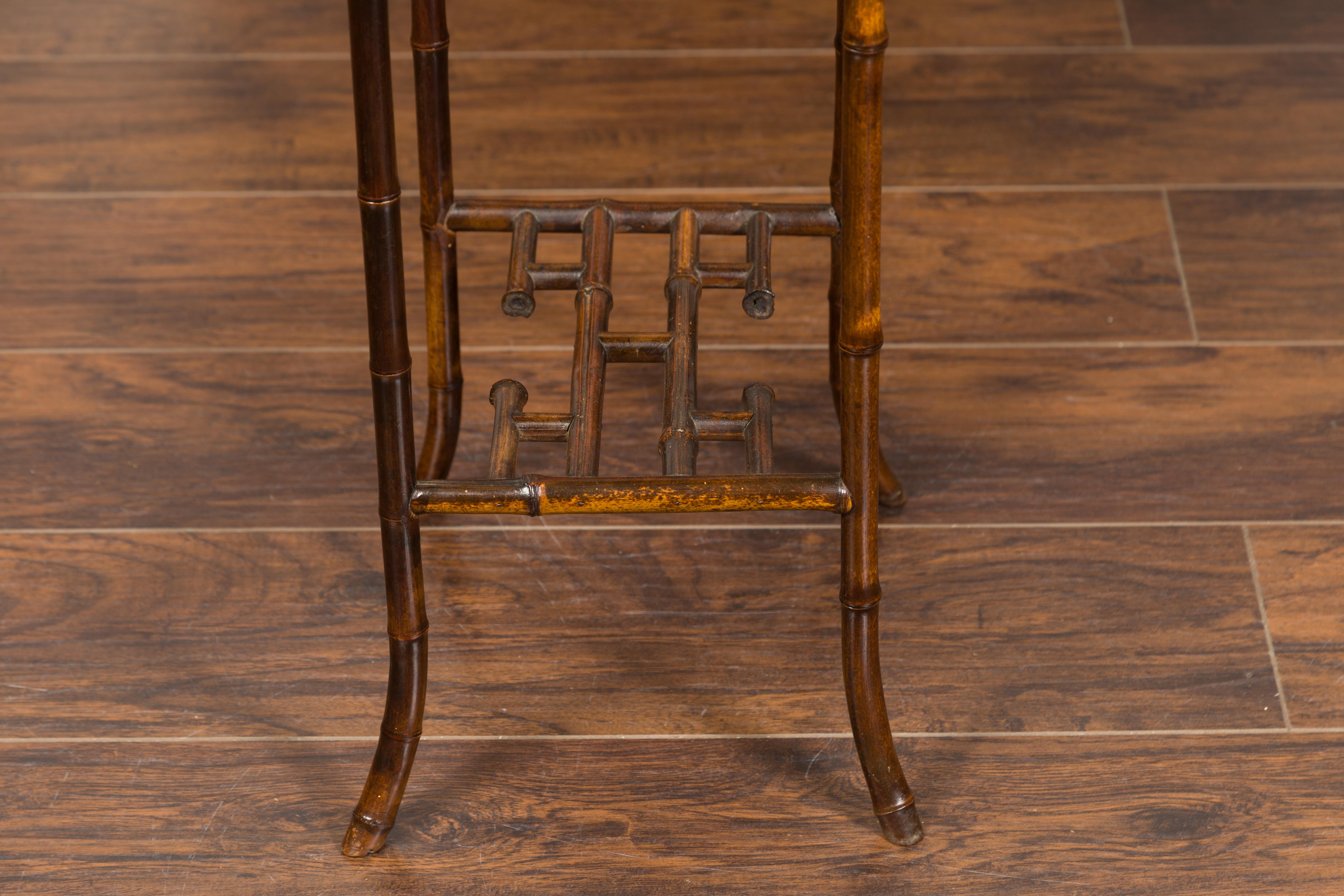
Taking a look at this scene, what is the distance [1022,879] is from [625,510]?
0.38m

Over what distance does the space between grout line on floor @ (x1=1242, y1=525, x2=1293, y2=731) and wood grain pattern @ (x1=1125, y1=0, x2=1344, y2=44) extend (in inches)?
32.6

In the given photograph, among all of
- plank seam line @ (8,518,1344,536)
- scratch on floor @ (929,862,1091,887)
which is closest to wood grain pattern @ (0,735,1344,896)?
scratch on floor @ (929,862,1091,887)

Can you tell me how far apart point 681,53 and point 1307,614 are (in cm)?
101

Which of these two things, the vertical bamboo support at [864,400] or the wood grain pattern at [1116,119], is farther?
the wood grain pattern at [1116,119]

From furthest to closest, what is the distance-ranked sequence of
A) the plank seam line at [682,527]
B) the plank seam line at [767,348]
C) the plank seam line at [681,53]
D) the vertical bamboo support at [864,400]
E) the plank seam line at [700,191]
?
the plank seam line at [681,53] → the plank seam line at [700,191] → the plank seam line at [767,348] → the plank seam line at [682,527] → the vertical bamboo support at [864,400]

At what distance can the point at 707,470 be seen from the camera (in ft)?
4.45

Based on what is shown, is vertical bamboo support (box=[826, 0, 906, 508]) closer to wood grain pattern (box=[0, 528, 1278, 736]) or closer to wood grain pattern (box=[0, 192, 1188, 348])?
wood grain pattern (box=[0, 528, 1278, 736])

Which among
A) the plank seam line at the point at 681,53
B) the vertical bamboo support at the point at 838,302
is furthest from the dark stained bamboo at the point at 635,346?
the plank seam line at the point at 681,53

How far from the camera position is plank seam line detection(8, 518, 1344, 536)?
1.29m

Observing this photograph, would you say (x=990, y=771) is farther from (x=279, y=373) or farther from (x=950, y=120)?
(x=950, y=120)

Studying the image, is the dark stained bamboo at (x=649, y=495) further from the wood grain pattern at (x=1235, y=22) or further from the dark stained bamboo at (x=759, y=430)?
the wood grain pattern at (x=1235, y=22)

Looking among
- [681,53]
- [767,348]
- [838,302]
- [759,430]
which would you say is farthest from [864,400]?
[681,53]

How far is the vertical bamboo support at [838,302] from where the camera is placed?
3.63ft

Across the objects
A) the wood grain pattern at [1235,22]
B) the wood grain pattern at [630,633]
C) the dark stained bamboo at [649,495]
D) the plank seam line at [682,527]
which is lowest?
the wood grain pattern at [630,633]
